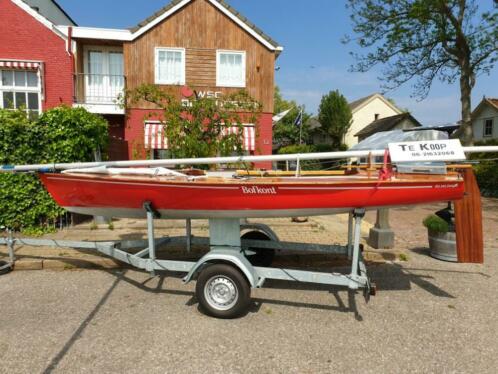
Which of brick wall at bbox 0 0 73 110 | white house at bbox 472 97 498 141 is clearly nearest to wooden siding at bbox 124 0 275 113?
brick wall at bbox 0 0 73 110

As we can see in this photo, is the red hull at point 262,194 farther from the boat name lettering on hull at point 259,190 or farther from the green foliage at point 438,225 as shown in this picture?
the green foliage at point 438,225

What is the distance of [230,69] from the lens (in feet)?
48.1

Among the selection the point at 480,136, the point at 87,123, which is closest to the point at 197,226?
the point at 87,123

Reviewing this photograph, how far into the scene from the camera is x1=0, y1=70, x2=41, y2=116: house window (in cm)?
1418

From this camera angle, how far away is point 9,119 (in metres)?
6.74

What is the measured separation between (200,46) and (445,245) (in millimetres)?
11988

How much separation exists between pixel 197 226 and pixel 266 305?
14.2ft

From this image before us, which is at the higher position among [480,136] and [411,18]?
[411,18]

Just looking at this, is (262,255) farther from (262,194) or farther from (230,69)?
(230,69)

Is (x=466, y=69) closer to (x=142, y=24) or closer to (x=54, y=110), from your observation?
(x=142, y=24)

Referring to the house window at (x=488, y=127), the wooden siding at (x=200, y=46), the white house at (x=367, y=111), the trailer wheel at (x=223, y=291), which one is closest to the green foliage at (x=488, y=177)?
the wooden siding at (x=200, y=46)

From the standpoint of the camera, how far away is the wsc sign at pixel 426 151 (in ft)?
11.9

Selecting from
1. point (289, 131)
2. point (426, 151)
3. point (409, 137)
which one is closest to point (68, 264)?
point (426, 151)

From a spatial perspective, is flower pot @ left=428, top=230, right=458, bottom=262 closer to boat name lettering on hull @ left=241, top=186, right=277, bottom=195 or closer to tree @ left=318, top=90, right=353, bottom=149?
boat name lettering on hull @ left=241, top=186, right=277, bottom=195
